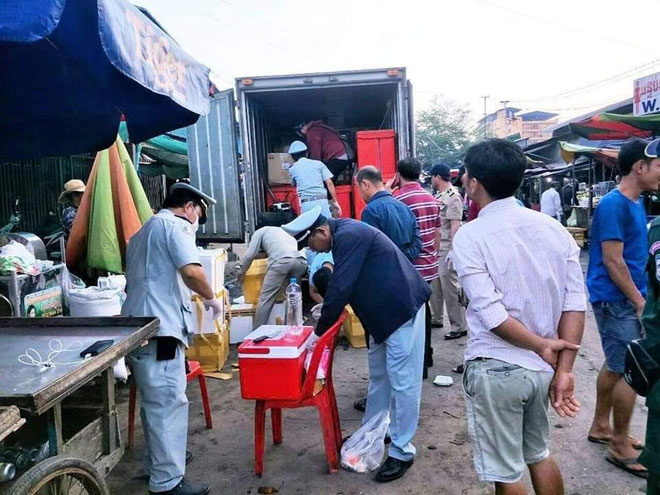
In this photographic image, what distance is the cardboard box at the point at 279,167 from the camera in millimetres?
7945

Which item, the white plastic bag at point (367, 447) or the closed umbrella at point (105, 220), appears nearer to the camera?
the white plastic bag at point (367, 447)

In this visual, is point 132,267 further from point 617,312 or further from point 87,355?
point 617,312

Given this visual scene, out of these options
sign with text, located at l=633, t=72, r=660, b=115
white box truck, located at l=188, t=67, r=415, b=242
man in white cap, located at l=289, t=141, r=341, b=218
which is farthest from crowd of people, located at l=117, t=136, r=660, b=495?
sign with text, located at l=633, t=72, r=660, b=115

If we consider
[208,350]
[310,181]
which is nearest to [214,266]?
[208,350]

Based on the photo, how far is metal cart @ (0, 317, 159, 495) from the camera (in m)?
1.79

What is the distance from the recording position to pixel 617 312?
3.16m

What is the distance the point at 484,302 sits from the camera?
79.3 inches

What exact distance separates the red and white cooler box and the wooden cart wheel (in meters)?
1.02

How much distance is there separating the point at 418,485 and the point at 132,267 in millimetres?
2128

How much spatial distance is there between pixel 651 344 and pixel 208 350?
4.10 meters

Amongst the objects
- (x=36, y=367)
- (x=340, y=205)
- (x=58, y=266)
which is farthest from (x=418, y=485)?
(x=340, y=205)

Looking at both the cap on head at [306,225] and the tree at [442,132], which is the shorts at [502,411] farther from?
the tree at [442,132]

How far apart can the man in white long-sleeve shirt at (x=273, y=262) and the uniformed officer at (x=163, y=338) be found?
98.0 inches

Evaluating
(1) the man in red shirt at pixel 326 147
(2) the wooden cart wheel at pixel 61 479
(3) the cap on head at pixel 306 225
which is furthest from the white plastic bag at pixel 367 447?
(1) the man in red shirt at pixel 326 147
